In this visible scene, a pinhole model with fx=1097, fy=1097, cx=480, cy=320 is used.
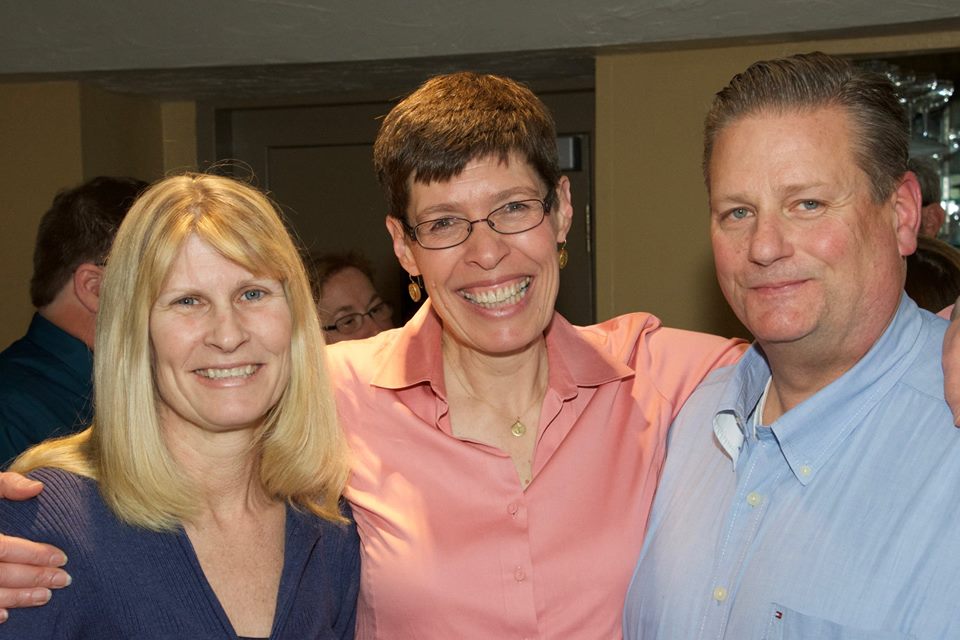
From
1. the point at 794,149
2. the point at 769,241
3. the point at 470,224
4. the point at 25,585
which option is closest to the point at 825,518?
the point at 769,241

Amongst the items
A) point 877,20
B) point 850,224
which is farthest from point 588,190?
point 850,224

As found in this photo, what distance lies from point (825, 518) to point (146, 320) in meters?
1.22

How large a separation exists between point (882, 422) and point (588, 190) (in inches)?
118

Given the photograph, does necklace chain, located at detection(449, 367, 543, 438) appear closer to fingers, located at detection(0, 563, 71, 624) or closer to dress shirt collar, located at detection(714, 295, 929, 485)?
dress shirt collar, located at detection(714, 295, 929, 485)

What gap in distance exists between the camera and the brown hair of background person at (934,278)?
2.67 m

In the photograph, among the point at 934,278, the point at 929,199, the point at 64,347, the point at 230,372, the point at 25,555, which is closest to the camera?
the point at 25,555

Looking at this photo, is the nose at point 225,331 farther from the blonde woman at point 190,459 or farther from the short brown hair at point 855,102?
the short brown hair at point 855,102

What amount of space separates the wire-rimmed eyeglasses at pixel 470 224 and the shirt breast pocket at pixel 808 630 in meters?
0.90

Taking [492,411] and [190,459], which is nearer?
[190,459]

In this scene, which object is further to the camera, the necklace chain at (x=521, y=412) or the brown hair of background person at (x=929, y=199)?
the brown hair of background person at (x=929, y=199)

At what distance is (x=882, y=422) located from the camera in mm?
1786

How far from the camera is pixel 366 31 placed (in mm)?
3904

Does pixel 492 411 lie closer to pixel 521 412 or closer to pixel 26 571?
pixel 521 412

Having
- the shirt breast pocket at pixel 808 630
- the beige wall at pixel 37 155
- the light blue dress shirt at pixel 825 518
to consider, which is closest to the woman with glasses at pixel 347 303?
the beige wall at pixel 37 155
